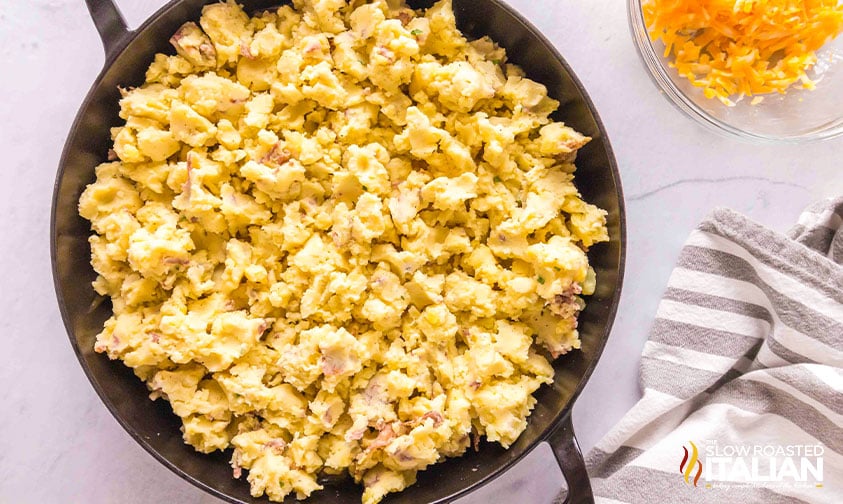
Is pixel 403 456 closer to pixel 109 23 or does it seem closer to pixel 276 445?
pixel 276 445

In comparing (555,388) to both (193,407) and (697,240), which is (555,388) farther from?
(193,407)

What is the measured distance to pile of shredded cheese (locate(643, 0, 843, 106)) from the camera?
71.9 inches

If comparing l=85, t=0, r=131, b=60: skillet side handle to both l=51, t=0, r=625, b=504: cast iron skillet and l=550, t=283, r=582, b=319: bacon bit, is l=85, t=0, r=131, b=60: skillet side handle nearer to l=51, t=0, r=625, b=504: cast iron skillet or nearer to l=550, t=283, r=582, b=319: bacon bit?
l=51, t=0, r=625, b=504: cast iron skillet

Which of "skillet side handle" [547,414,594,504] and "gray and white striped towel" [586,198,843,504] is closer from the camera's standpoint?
"skillet side handle" [547,414,594,504]

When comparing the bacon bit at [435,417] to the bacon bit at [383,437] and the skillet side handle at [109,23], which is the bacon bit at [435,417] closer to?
the bacon bit at [383,437]

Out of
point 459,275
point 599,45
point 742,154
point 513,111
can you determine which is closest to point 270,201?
point 459,275

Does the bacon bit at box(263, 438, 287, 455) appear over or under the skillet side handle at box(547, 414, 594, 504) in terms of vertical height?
under

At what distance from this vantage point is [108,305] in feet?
6.27

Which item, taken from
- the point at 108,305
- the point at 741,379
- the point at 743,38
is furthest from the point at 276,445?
the point at 743,38

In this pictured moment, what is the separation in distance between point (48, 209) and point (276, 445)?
95 centimetres

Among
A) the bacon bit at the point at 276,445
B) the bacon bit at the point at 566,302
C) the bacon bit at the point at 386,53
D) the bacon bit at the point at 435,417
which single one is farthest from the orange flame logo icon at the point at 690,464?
the bacon bit at the point at 386,53

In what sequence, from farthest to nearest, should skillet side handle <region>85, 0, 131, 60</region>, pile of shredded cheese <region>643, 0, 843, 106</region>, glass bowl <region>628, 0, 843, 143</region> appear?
glass bowl <region>628, 0, 843, 143</region>
pile of shredded cheese <region>643, 0, 843, 106</region>
skillet side handle <region>85, 0, 131, 60</region>

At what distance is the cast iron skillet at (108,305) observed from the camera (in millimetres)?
1750

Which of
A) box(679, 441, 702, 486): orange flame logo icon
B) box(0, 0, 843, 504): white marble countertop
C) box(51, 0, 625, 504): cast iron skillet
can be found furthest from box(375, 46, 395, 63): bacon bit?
box(679, 441, 702, 486): orange flame logo icon
